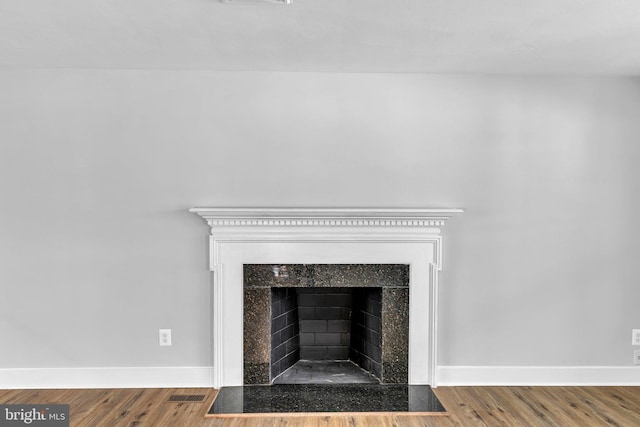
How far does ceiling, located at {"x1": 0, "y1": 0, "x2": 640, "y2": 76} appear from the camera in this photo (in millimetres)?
2287

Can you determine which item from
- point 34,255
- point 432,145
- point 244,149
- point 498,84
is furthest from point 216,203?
point 498,84

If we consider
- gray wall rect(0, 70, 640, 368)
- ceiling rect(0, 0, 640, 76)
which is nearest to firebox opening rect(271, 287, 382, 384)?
gray wall rect(0, 70, 640, 368)

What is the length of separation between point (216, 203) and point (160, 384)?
1303mm

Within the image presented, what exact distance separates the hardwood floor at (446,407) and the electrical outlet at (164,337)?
0.31 metres

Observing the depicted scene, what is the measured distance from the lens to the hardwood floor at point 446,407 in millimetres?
2928

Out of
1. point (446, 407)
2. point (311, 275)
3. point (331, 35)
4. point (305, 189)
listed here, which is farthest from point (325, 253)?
point (331, 35)

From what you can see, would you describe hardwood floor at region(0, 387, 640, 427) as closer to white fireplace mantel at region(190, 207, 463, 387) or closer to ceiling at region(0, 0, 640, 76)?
white fireplace mantel at region(190, 207, 463, 387)

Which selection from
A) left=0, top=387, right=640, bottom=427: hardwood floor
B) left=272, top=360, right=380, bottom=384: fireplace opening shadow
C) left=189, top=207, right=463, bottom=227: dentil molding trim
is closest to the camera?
left=0, top=387, right=640, bottom=427: hardwood floor

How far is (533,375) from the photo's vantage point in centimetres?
351

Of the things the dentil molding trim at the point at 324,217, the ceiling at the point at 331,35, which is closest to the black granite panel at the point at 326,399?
the dentil molding trim at the point at 324,217

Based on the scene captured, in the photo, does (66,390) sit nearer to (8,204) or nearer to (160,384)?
(160,384)

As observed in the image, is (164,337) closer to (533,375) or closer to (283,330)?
(283,330)

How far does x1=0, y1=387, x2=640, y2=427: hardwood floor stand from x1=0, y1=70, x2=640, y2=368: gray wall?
0.70 feet

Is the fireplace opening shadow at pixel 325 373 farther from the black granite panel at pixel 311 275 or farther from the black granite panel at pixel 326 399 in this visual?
the black granite panel at pixel 311 275
